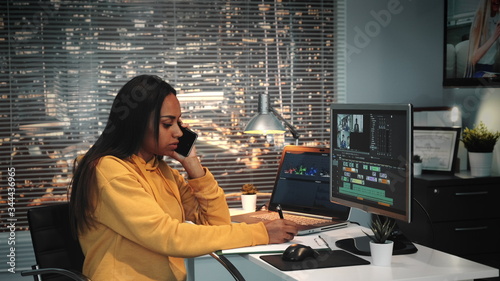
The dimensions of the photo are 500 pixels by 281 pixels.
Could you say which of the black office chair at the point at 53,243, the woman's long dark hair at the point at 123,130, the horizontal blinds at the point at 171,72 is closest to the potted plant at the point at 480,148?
the horizontal blinds at the point at 171,72

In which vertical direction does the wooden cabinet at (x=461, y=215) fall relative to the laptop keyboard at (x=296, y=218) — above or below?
below

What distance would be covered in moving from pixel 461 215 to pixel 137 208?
95.7 inches

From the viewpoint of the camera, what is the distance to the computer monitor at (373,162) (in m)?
2.26

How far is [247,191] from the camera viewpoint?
3311mm

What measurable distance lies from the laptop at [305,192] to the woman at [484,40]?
1.66m

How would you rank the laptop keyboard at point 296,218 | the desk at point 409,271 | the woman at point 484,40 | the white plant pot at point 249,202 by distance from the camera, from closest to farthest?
the desk at point 409,271
the laptop keyboard at point 296,218
the white plant pot at point 249,202
the woman at point 484,40

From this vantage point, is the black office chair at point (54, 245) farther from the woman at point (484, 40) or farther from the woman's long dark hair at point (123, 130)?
the woman at point (484, 40)

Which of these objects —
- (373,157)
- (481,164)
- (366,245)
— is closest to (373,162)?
(373,157)

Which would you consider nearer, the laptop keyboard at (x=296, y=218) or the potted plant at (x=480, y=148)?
the laptop keyboard at (x=296, y=218)

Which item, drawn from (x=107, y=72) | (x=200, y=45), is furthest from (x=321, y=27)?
(x=107, y=72)

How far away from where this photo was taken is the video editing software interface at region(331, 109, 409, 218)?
2279 millimetres

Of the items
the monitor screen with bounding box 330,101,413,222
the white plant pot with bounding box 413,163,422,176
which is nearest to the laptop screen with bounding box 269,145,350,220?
the monitor screen with bounding box 330,101,413,222

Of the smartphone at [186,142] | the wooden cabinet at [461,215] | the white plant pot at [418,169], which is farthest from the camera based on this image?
the white plant pot at [418,169]

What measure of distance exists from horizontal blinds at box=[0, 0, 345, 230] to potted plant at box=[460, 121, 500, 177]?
897 millimetres
